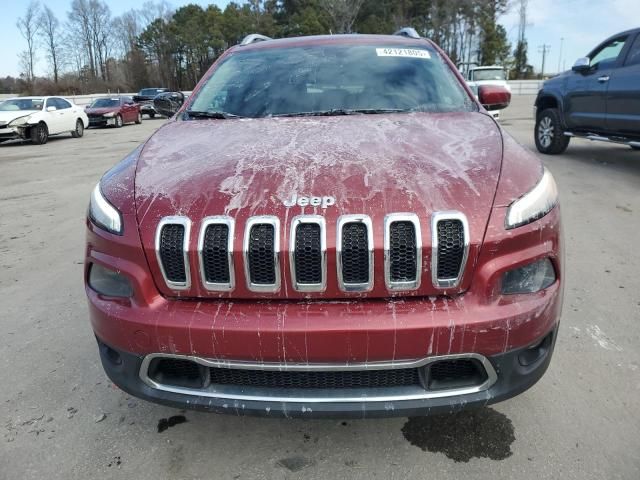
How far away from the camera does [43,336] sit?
3045mm

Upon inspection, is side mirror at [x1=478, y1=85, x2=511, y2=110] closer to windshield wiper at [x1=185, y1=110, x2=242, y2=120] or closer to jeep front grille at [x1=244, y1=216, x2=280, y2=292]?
windshield wiper at [x1=185, y1=110, x2=242, y2=120]

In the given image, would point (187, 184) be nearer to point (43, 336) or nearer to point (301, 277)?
point (301, 277)

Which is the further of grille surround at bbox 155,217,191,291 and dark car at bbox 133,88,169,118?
dark car at bbox 133,88,169,118

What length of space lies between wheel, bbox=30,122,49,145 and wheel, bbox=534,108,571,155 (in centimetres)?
1403

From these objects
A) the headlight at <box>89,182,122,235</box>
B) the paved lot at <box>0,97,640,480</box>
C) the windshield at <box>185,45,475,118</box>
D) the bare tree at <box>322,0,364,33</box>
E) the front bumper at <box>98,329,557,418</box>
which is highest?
the bare tree at <box>322,0,364,33</box>

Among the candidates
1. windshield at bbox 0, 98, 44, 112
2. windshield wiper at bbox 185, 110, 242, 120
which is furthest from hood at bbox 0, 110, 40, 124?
windshield wiper at bbox 185, 110, 242, 120

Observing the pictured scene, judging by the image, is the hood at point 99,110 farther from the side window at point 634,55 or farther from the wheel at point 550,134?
the side window at point 634,55

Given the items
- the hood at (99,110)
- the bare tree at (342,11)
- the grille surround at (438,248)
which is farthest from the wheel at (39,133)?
the bare tree at (342,11)

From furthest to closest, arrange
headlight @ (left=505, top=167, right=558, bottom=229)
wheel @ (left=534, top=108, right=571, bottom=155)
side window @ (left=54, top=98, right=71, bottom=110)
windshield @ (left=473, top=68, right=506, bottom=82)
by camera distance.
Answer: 1. windshield @ (left=473, top=68, right=506, bottom=82)
2. side window @ (left=54, top=98, right=71, bottom=110)
3. wheel @ (left=534, top=108, right=571, bottom=155)
4. headlight @ (left=505, top=167, right=558, bottom=229)

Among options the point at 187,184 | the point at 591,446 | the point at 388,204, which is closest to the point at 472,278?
the point at 388,204

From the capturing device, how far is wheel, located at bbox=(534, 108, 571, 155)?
8156 millimetres

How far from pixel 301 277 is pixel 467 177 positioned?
730 millimetres

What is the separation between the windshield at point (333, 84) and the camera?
279 centimetres

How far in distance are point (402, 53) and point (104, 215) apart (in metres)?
2.14
